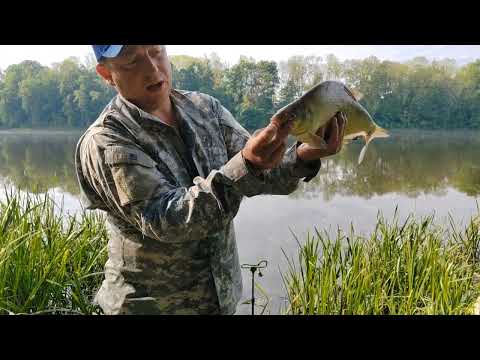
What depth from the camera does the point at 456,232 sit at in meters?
4.70

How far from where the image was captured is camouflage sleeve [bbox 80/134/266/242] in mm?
1148

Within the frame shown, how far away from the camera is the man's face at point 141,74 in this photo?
1.24 m

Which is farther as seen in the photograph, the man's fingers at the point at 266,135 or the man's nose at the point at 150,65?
the man's nose at the point at 150,65

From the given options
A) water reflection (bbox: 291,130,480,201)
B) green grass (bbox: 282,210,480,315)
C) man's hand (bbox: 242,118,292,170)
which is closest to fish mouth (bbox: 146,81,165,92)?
man's hand (bbox: 242,118,292,170)

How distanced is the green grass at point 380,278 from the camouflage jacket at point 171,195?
1.84 metres

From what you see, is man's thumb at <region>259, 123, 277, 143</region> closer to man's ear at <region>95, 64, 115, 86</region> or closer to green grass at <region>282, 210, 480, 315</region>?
man's ear at <region>95, 64, 115, 86</region>

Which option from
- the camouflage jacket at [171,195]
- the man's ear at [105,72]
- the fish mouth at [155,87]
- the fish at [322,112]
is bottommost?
the camouflage jacket at [171,195]

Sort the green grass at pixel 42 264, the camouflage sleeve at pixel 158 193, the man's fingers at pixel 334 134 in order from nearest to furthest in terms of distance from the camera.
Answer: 1. the camouflage sleeve at pixel 158 193
2. the man's fingers at pixel 334 134
3. the green grass at pixel 42 264

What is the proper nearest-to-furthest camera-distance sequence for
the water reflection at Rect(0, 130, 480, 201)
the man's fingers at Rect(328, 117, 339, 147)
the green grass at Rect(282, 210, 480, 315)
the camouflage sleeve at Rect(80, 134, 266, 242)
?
1. the camouflage sleeve at Rect(80, 134, 266, 242)
2. the man's fingers at Rect(328, 117, 339, 147)
3. the green grass at Rect(282, 210, 480, 315)
4. the water reflection at Rect(0, 130, 480, 201)

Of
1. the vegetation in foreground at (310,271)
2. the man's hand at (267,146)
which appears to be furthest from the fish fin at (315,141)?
the vegetation in foreground at (310,271)

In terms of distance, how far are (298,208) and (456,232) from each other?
3.94 m

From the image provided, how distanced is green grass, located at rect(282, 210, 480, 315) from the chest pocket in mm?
2212

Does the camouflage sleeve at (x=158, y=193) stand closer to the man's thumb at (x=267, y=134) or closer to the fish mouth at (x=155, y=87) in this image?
the man's thumb at (x=267, y=134)
